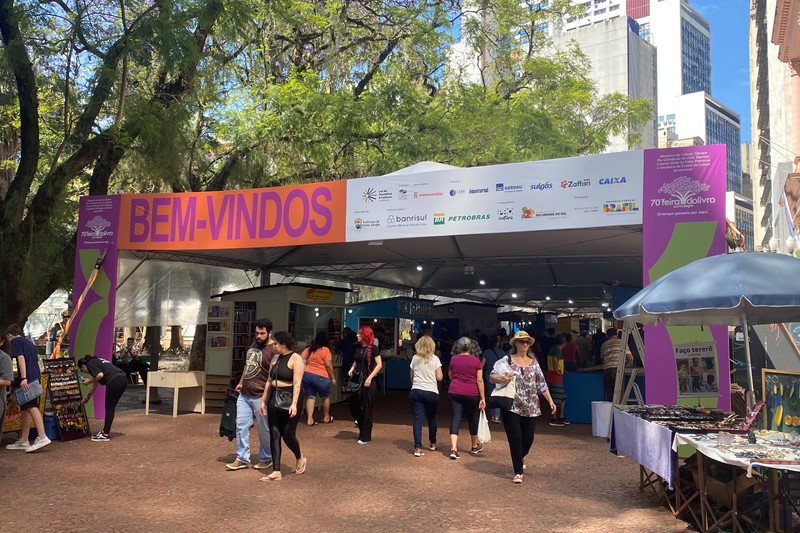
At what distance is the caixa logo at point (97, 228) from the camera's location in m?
11.7

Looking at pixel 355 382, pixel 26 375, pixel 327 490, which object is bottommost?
pixel 327 490

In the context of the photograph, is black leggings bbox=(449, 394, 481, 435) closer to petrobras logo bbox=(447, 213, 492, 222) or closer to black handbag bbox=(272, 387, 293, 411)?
black handbag bbox=(272, 387, 293, 411)

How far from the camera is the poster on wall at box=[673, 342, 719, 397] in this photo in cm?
762

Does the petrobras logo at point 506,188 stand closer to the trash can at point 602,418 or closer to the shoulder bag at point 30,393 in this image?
the trash can at point 602,418

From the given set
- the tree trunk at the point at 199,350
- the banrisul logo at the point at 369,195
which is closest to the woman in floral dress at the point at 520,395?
the banrisul logo at the point at 369,195

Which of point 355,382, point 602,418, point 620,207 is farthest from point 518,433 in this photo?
point 620,207

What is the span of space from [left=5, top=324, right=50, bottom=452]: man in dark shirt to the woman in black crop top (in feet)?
11.4

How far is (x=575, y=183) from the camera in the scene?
29.1ft

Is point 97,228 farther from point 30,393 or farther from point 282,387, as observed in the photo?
point 282,387

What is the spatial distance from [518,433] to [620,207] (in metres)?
3.42

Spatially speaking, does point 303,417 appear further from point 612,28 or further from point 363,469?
point 612,28

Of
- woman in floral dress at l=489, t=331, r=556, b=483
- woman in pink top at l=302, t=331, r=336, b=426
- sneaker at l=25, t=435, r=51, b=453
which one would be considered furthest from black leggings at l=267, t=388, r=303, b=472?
sneaker at l=25, t=435, r=51, b=453

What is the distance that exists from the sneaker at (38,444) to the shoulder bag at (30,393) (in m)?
0.55

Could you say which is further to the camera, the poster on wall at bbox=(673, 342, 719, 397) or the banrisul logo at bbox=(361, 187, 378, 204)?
the banrisul logo at bbox=(361, 187, 378, 204)
